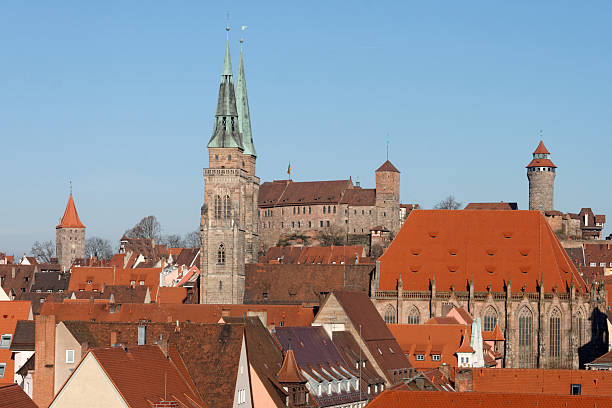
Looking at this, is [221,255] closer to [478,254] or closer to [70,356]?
[478,254]

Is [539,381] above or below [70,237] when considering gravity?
below

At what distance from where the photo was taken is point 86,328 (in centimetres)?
5450

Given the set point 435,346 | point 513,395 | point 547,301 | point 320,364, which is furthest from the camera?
point 547,301

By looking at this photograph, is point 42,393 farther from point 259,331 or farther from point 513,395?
point 513,395

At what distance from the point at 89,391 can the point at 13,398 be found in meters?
5.49

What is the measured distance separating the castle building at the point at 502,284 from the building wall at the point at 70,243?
329 ft

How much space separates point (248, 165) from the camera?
12912cm

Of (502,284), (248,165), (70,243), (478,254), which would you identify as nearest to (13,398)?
(502,284)

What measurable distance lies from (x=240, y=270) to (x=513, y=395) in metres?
65.3

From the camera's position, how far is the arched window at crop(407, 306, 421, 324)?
4023 inches

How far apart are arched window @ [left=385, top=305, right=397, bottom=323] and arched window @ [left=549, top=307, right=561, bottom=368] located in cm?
1295

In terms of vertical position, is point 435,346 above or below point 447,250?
below

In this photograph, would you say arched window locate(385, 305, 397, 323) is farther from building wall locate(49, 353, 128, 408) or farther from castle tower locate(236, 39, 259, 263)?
building wall locate(49, 353, 128, 408)

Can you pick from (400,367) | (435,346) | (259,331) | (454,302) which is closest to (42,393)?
(259,331)
